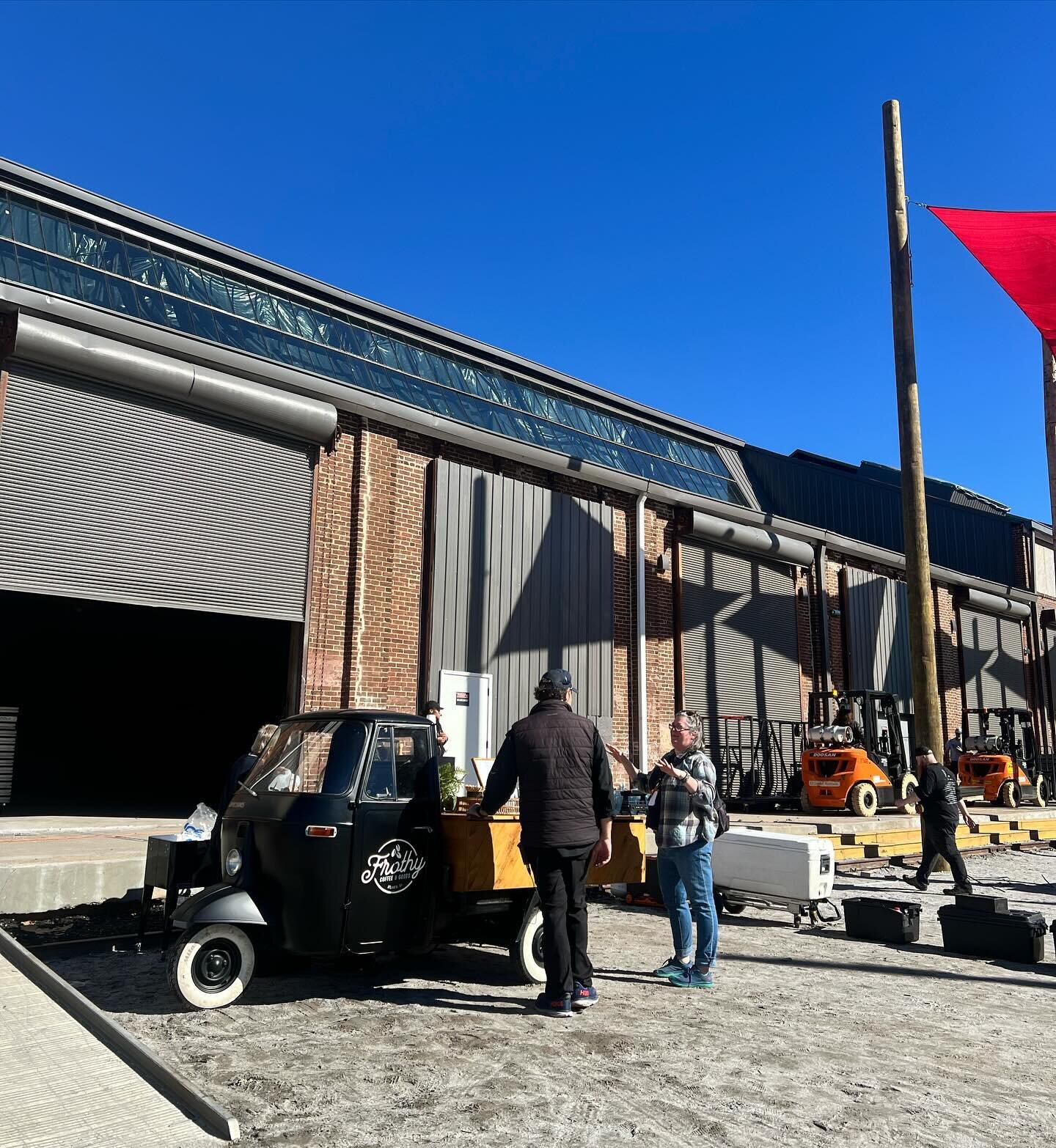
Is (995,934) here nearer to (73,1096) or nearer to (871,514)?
(73,1096)

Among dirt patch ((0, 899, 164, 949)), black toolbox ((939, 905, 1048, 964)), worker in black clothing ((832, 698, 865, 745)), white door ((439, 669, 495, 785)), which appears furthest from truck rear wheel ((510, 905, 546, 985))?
worker in black clothing ((832, 698, 865, 745))

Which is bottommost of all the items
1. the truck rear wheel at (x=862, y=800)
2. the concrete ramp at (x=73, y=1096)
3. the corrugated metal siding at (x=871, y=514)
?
the concrete ramp at (x=73, y=1096)

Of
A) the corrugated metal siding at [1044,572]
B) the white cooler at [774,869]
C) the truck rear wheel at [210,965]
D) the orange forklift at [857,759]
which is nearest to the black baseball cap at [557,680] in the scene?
the truck rear wheel at [210,965]

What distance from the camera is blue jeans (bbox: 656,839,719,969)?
6.07m

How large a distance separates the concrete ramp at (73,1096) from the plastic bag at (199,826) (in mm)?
2110

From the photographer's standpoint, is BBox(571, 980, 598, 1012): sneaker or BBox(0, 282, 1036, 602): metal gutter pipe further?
BBox(0, 282, 1036, 602): metal gutter pipe

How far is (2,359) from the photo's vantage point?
1094cm

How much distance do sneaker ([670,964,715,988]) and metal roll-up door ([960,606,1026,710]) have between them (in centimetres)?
2372

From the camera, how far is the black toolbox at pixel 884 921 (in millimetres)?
7848

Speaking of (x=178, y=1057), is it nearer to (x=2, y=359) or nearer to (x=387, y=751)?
(x=387, y=751)

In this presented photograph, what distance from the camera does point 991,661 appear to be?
93.4 ft

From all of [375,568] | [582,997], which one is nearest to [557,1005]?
[582,997]

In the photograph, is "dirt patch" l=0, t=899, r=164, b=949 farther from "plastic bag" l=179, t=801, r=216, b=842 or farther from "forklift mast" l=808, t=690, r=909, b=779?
"forklift mast" l=808, t=690, r=909, b=779

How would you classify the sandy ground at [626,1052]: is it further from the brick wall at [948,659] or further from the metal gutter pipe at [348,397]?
the brick wall at [948,659]
